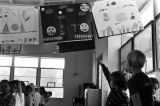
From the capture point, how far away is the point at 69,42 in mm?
5055

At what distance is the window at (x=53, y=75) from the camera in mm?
11562

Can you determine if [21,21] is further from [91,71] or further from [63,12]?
[91,71]

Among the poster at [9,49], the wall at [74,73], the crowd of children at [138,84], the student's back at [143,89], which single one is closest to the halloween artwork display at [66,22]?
the poster at [9,49]

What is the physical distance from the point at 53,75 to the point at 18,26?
7.24m

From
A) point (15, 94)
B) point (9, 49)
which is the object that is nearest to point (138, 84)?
point (15, 94)

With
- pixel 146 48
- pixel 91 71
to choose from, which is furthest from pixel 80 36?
pixel 91 71

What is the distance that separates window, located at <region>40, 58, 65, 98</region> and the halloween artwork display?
712 cm

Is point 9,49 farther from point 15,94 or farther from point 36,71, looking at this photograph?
point 36,71

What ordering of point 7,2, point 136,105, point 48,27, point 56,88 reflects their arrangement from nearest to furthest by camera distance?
point 136,105 < point 48,27 < point 7,2 < point 56,88

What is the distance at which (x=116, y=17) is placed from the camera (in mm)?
4246

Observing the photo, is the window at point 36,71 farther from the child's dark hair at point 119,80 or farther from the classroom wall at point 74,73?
the child's dark hair at point 119,80

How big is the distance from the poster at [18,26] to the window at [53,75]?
7048mm

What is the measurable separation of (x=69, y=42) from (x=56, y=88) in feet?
22.3

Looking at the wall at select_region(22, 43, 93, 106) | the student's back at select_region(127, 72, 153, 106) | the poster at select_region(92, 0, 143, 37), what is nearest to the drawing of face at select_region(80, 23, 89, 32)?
the poster at select_region(92, 0, 143, 37)
